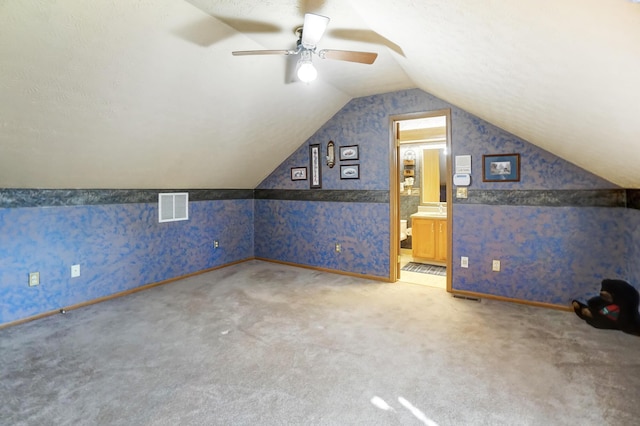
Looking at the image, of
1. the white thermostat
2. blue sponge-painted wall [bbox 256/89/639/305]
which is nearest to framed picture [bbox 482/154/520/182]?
blue sponge-painted wall [bbox 256/89/639/305]

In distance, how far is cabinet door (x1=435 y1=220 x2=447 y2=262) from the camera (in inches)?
215

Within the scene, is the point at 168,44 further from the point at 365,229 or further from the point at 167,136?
the point at 365,229

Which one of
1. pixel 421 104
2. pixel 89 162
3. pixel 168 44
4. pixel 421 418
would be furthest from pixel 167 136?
pixel 421 418

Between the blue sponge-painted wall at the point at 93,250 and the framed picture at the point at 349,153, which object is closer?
the blue sponge-painted wall at the point at 93,250

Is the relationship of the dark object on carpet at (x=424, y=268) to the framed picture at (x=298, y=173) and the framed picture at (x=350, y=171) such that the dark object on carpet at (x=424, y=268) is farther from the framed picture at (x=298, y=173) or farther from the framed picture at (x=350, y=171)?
the framed picture at (x=298, y=173)

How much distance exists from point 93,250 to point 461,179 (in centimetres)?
427

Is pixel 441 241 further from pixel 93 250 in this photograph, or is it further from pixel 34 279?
pixel 34 279

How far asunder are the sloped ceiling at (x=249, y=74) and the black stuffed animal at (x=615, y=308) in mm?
935

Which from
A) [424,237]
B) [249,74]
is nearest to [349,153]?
[249,74]

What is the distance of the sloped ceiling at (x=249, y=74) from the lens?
61.2 inches

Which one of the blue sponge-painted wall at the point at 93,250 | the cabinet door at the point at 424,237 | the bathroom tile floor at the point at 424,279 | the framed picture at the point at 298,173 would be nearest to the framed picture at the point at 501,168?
the bathroom tile floor at the point at 424,279

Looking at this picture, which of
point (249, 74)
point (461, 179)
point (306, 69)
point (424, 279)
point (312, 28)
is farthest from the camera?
point (424, 279)

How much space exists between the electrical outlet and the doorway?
3.94m

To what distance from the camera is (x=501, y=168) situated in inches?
146
